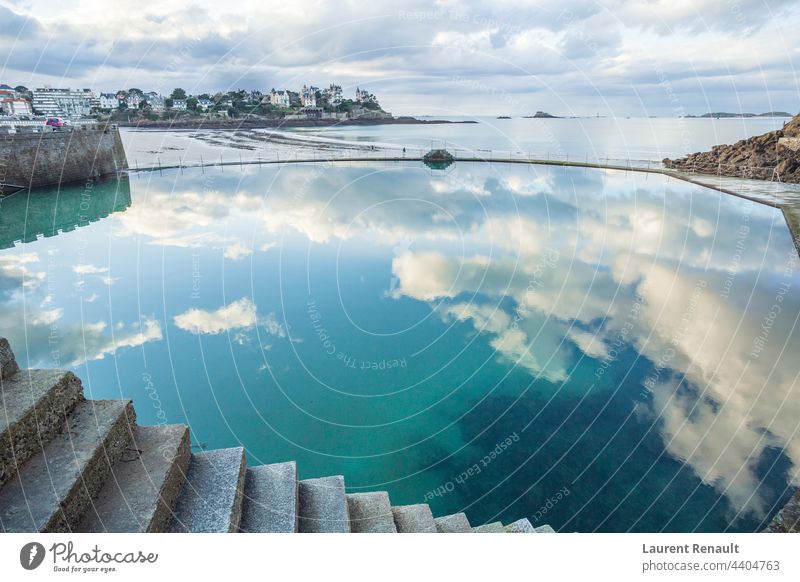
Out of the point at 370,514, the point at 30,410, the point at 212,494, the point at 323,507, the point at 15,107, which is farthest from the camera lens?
the point at 15,107

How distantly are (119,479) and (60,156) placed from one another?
34539mm

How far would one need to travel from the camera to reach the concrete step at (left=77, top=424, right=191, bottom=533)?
267 centimetres

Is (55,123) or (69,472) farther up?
(55,123)

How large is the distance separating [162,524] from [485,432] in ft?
15.1

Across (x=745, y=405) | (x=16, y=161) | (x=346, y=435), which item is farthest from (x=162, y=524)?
(x=16, y=161)

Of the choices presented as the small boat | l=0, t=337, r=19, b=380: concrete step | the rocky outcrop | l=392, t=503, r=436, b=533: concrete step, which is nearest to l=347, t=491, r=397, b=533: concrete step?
l=392, t=503, r=436, b=533: concrete step

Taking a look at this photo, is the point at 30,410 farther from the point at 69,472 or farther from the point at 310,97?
the point at 310,97

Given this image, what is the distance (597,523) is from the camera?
4.97 meters

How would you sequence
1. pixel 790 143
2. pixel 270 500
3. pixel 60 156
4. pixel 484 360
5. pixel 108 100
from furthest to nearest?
1. pixel 108 100
2. pixel 790 143
3. pixel 60 156
4. pixel 484 360
5. pixel 270 500

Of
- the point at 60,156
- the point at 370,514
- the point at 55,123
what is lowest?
the point at 370,514

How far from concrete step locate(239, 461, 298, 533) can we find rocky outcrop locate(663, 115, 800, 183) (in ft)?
112

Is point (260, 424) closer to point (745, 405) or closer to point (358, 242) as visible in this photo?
point (745, 405)

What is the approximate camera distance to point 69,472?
270 centimetres

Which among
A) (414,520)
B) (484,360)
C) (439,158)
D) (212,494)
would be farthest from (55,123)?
(414,520)
